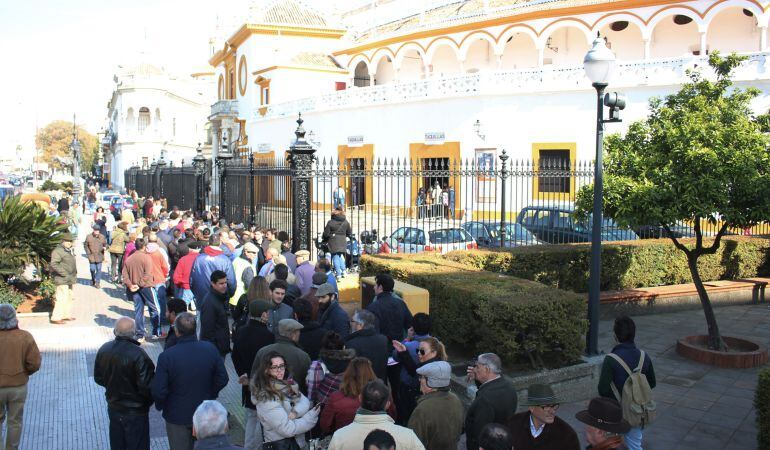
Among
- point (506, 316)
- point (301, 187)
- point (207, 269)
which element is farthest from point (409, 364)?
point (301, 187)

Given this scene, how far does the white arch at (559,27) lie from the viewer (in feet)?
92.3

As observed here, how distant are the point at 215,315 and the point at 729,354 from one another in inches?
271

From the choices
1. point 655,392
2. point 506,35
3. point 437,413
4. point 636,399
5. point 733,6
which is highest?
point 733,6

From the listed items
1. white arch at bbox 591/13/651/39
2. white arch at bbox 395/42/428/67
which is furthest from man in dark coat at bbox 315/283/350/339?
white arch at bbox 395/42/428/67

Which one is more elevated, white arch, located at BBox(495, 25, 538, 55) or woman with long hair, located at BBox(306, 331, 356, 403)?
white arch, located at BBox(495, 25, 538, 55)

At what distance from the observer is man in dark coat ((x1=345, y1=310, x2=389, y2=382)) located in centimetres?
581

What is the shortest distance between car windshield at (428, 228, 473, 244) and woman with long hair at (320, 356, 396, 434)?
10110 mm

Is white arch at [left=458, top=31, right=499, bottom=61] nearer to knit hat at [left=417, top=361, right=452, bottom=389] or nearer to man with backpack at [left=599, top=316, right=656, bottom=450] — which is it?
man with backpack at [left=599, top=316, right=656, bottom=450]

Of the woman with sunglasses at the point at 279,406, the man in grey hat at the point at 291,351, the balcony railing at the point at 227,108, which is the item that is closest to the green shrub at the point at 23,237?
the man in grey hat at the point at 291,351

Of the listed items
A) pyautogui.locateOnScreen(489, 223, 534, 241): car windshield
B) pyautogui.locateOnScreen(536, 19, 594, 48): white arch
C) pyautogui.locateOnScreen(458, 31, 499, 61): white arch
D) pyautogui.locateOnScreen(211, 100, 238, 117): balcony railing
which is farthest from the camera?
pyautogui.locateOnScreen(211, 100, 238, 117): balcony railing

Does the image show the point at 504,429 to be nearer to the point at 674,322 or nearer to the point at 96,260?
the point at 674,322

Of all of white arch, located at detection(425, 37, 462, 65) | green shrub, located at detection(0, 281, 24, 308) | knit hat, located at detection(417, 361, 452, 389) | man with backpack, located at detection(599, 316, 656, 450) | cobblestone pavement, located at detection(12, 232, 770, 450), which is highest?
white arch, located at detection(425, 37, 462, 65)

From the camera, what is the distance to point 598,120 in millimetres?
8094

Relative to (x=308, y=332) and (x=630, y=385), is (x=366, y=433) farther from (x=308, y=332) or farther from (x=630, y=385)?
(x=630, y=385)
